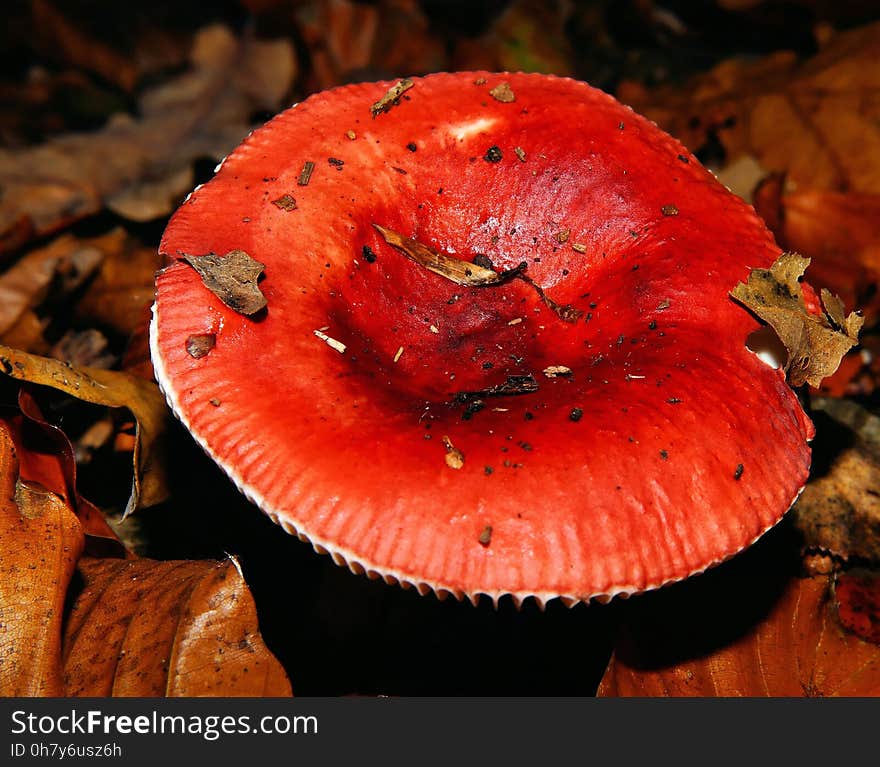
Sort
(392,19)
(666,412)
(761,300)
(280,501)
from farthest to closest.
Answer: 1. (392,19)
2. (761,300)
3. (666,412)
4. (280,501)

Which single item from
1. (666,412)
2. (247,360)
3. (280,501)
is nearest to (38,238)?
(247,360)

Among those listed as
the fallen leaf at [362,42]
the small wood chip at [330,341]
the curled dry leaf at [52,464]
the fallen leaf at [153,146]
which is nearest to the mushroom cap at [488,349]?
the small wood chip at [330,341]

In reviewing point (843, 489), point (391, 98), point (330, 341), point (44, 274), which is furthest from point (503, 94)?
point (44, 274)

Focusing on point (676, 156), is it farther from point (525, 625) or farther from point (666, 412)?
point (525, 625)

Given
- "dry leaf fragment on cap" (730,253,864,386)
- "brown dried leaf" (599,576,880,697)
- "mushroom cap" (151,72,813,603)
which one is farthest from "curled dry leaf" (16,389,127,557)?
"dry leaf fragment on cap" (730,253,864,386)

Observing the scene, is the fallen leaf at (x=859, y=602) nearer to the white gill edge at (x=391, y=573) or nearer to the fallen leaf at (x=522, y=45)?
the white gill edge at (x=391, y=573)

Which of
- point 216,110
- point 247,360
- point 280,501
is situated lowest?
point 216,110

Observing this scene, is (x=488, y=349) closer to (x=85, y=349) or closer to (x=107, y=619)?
(x=107, y=619)
